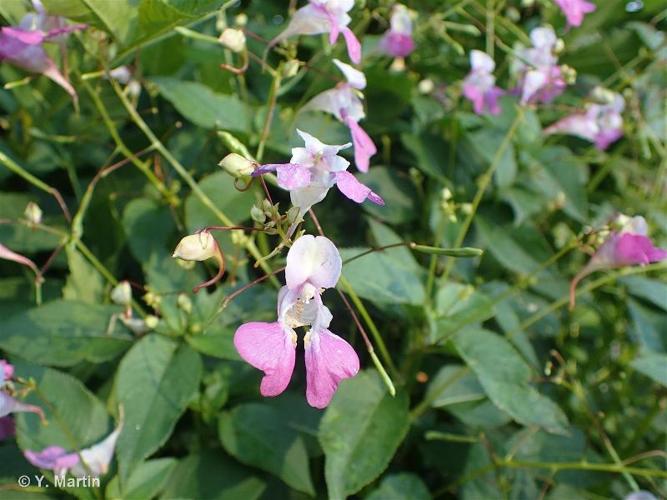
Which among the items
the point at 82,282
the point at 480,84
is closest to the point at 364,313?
the point at 82,282

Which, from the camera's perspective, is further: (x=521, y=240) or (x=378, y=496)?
(x=521, y=240)

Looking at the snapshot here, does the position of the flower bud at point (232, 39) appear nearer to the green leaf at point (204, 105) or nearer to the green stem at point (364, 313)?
the green leaf at point (204, 105)

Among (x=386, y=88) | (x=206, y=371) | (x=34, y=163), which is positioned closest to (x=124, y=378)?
(x=206, y=371)

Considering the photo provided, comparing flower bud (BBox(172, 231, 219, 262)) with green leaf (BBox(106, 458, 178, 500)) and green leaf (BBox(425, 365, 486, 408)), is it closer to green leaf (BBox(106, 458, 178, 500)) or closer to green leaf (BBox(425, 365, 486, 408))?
green leaf (BBox(106, 458, 178, 500))

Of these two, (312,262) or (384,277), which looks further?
(384,277)

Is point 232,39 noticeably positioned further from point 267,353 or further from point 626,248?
point 626,248

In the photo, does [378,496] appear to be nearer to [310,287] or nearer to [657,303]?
[310,287]
